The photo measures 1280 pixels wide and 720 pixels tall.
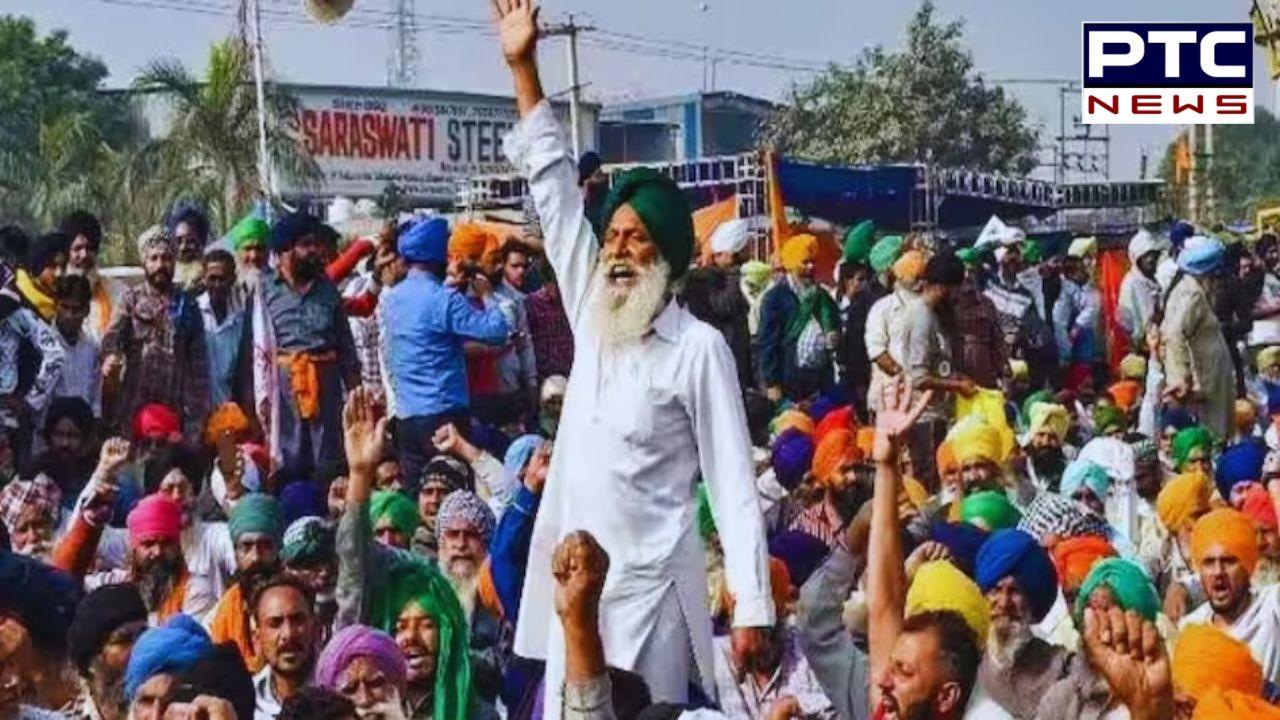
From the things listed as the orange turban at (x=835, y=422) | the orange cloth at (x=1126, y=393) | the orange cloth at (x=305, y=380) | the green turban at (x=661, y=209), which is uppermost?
the green turban at (x=661, y=209)

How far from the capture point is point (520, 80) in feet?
18.6

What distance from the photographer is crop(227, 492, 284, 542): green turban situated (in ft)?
23.6

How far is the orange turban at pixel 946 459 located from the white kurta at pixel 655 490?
13.0 feet

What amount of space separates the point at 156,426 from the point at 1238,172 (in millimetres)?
59353

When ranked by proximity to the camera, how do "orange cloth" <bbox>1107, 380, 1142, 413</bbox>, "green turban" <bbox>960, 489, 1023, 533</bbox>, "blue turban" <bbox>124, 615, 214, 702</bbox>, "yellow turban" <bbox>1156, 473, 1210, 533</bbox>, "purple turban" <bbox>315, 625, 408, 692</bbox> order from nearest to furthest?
"blue turban" <bbox>124, 615, 214, 702</bbox>
"purple turban" <bbox>315, 625, 408, 692</bbox>
"green turban" <bbox>960, 489, 1023, 533</bbox>
"yellow turban" <bbox>1156, 473, 1210, 533</bbox>
"orange cloth" <bbox>1107, 380, 1142, 413</bbox>

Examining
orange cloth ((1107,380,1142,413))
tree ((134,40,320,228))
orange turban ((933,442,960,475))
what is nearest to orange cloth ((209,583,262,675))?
orange turban ((933,442,960,475))

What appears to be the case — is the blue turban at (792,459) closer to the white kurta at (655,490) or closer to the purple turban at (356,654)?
the purple turban at (356,654)

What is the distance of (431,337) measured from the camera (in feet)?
32.1

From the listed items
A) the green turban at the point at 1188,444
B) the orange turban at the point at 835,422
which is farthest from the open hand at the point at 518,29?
the green turban at the point at 1188,444

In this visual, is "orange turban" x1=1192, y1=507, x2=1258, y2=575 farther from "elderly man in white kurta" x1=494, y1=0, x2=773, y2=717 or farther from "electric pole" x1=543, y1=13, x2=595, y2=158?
"electric pole" x1=543, y1=13, x2=595, y2=158

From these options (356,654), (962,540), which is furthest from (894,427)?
(962,540)

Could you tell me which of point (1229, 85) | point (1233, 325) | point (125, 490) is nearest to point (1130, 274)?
point (1233, 325)

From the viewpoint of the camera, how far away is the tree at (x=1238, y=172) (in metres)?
49.6

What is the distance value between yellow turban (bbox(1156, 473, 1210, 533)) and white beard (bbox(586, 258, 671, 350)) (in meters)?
4.28
